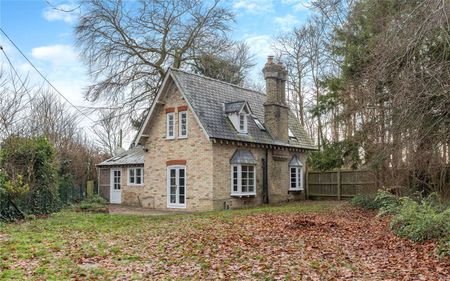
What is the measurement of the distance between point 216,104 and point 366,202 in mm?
9571

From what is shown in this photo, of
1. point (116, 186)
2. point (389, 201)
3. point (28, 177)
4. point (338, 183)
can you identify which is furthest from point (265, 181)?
point (28, 177)

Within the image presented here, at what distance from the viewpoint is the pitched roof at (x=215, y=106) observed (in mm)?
22031

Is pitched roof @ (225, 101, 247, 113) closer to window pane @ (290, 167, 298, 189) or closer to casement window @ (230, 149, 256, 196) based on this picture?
casement window @ (230, 149, 256, 196)

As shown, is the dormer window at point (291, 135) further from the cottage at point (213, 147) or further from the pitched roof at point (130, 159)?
the pitched roof at point (130, 159)

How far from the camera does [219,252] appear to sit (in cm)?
998

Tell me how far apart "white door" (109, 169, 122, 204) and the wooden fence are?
1293 cm

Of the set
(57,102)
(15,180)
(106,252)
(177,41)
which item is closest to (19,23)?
(15,180)

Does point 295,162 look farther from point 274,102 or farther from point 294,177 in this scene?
point 274,102

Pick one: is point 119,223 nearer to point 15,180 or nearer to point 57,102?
point 15,180

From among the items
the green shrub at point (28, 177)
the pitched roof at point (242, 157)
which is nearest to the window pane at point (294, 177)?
the pitched roof at point (242, 157)

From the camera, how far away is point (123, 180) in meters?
28.5

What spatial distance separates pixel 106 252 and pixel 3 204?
8560 millimetres

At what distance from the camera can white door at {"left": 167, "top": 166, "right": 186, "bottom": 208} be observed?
22672mm

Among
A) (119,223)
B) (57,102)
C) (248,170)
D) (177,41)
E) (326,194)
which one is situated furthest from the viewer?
(57,102)
